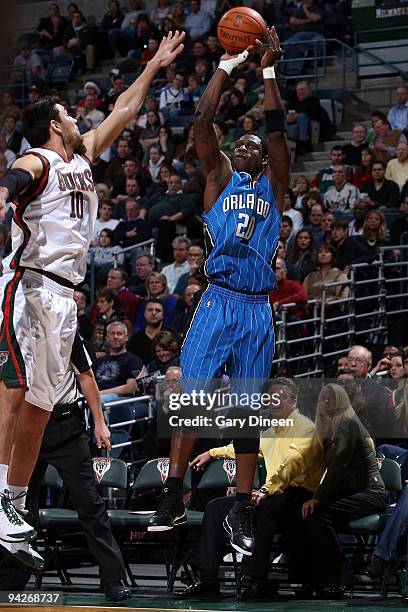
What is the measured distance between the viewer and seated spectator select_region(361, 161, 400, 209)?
34.8 ft

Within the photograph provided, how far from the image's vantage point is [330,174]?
11500 mm

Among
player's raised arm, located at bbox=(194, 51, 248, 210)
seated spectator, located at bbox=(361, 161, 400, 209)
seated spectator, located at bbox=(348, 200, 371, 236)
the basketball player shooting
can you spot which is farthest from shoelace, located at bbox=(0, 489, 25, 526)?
seated spectator, located at bbox=(361, 161, 400, 209)

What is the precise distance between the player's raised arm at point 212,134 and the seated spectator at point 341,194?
223 inches

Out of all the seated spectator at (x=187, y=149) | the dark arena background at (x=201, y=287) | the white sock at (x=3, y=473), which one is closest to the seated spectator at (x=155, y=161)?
the dark arena background at (x=201, y=287)

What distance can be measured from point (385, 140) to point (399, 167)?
653mm

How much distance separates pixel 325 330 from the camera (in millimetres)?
9633

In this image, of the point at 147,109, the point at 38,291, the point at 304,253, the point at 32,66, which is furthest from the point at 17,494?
the point at 32,66

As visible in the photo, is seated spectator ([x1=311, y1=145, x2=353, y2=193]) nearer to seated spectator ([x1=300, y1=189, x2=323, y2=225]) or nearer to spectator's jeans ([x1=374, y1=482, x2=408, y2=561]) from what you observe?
seated spectator ([x1=300, y1=189, x2=323, y2=225])

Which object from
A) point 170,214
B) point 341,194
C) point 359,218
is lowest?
point 359,218

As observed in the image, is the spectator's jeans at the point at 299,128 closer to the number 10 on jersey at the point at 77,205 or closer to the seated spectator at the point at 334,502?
the seated spectator at the point at 334,502

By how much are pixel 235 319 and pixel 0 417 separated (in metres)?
1.29

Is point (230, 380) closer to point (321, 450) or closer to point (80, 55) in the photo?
point (321, 450)

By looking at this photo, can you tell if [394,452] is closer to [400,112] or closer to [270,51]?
[270,51]

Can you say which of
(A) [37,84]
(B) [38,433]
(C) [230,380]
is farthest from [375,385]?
(A) [37,84]
